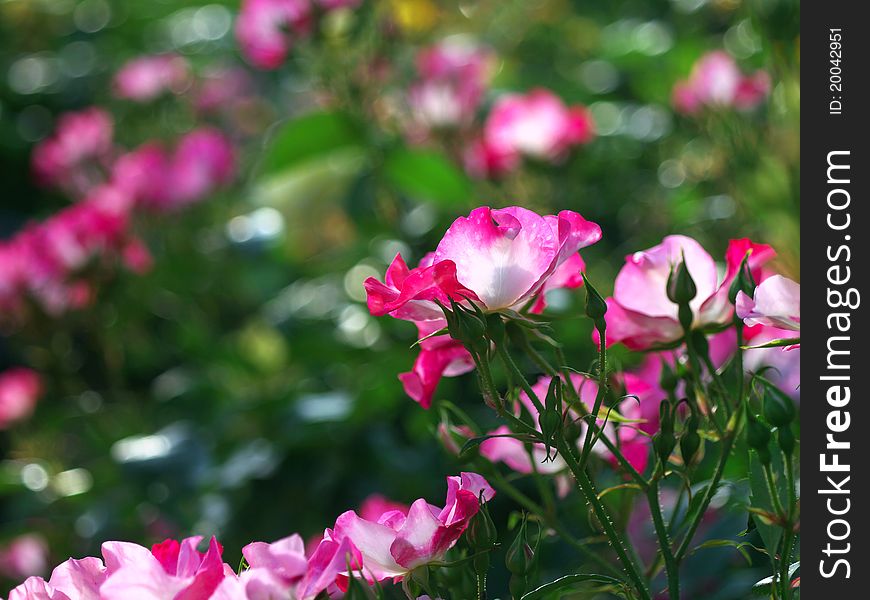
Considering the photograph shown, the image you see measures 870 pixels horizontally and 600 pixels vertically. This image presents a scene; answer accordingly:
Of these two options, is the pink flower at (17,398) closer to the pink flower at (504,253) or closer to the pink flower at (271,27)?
the pink flower at (271,27)

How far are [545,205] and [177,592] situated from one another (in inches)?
42.0

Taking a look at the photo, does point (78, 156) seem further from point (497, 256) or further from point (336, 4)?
point (497, 256)

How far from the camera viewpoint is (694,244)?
0.54 m

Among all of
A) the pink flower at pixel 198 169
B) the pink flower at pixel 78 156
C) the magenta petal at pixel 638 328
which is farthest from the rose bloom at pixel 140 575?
the pink flower at pixel 78 156

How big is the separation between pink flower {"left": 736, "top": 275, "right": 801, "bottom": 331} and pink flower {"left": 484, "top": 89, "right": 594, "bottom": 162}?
0.93 meters

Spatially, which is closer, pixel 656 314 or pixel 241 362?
pixel 656 314

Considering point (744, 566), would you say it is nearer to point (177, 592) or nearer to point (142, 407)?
point (177, 592)

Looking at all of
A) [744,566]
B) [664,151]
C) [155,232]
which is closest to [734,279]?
[744,566]

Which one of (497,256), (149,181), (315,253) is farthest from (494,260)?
(315,253)

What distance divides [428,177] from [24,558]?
70 cm

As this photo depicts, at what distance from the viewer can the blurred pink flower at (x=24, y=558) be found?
1.42 metres

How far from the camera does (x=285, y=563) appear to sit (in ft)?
1.31

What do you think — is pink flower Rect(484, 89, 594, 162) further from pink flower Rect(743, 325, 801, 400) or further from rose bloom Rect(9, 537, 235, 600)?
rose bloom Rect(9, 537, 235, 600)
